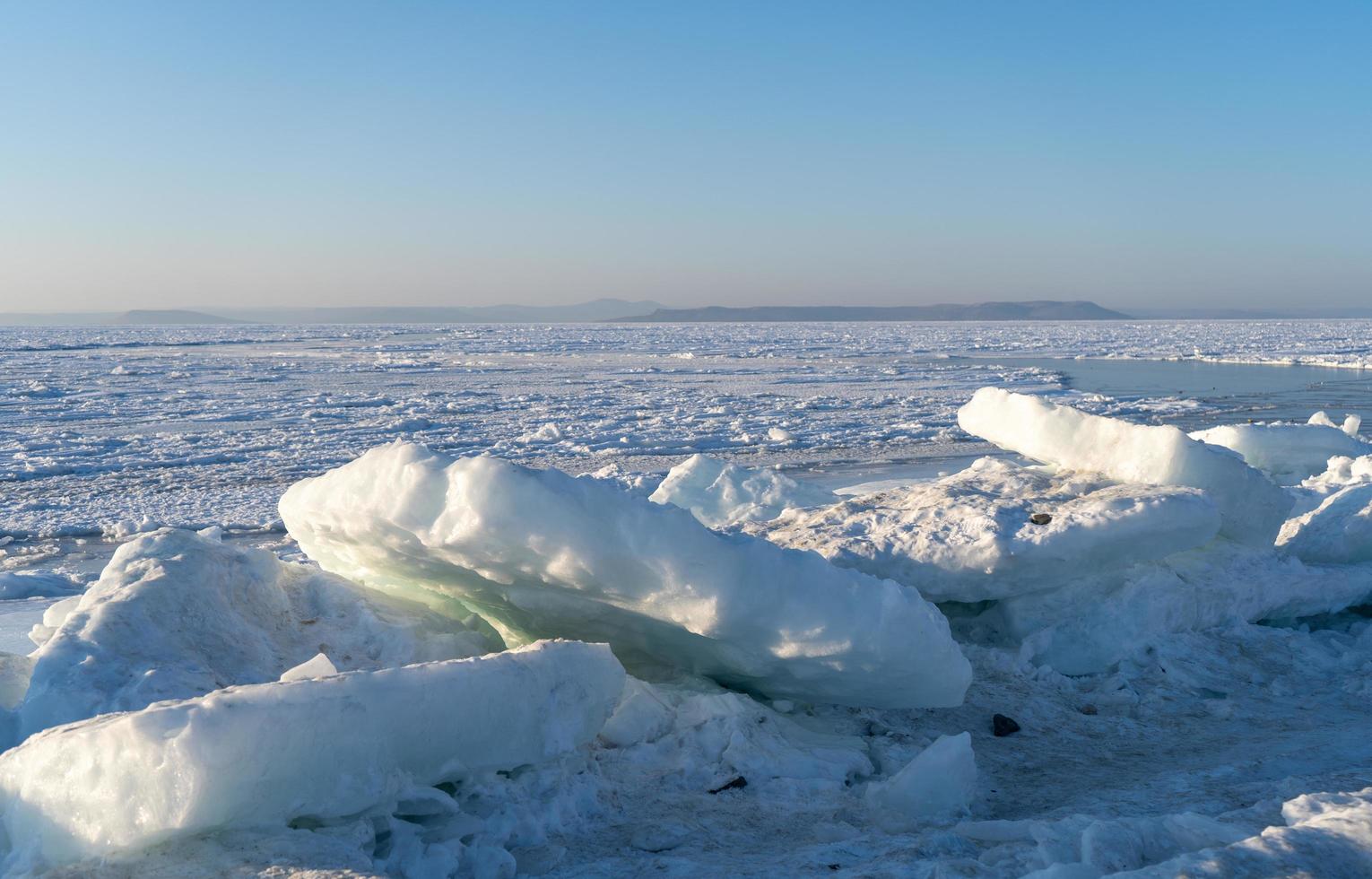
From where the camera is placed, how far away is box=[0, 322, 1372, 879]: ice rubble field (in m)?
2.41

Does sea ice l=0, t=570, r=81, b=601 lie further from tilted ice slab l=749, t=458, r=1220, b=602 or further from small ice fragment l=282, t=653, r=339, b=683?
tilted ice slab l=749, t=458, r=1220, b=602

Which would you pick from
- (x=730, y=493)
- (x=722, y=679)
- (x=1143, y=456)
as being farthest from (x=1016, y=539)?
(x=730, y=493)

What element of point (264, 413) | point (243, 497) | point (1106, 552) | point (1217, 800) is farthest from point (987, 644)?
point (264, 413)

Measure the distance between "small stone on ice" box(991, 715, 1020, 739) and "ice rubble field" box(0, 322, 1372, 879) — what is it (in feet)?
0.23

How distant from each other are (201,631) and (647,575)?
1514 mm

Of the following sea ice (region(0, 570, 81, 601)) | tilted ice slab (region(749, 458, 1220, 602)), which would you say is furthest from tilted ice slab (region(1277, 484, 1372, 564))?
sea ice (region(0, 570, 81, 601))

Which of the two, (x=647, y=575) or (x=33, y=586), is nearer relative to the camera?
(x=647, y=575)

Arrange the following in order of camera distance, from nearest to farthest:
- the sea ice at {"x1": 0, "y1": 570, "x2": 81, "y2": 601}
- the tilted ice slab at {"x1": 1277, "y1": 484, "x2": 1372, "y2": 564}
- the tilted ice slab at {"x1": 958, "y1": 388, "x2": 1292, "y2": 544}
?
the tilted ice slab at {"x1": 958, "y1": 388, "x2": 1292, "y2": 544}, the tilted ice slab at {"x1": 1277, "y1": 484, "x2": 1372, "y2": 564}, the sea ice at {"x1": 0, "y1": 570, "x2": 81, "y2": 601}

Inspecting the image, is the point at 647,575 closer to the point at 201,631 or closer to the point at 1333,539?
the point at 201,631

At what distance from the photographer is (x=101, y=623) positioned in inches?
130

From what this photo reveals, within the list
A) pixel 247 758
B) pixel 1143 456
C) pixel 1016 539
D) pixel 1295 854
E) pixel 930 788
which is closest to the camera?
pixel 1295 854

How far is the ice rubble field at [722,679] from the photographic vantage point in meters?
2.41

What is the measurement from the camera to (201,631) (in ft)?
11.4

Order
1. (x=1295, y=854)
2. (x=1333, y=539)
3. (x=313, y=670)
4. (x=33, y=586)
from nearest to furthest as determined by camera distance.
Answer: (x=1295, y=854) < (x=313, y=670) < (x=1333, y=539) < (x=33, y=586)
